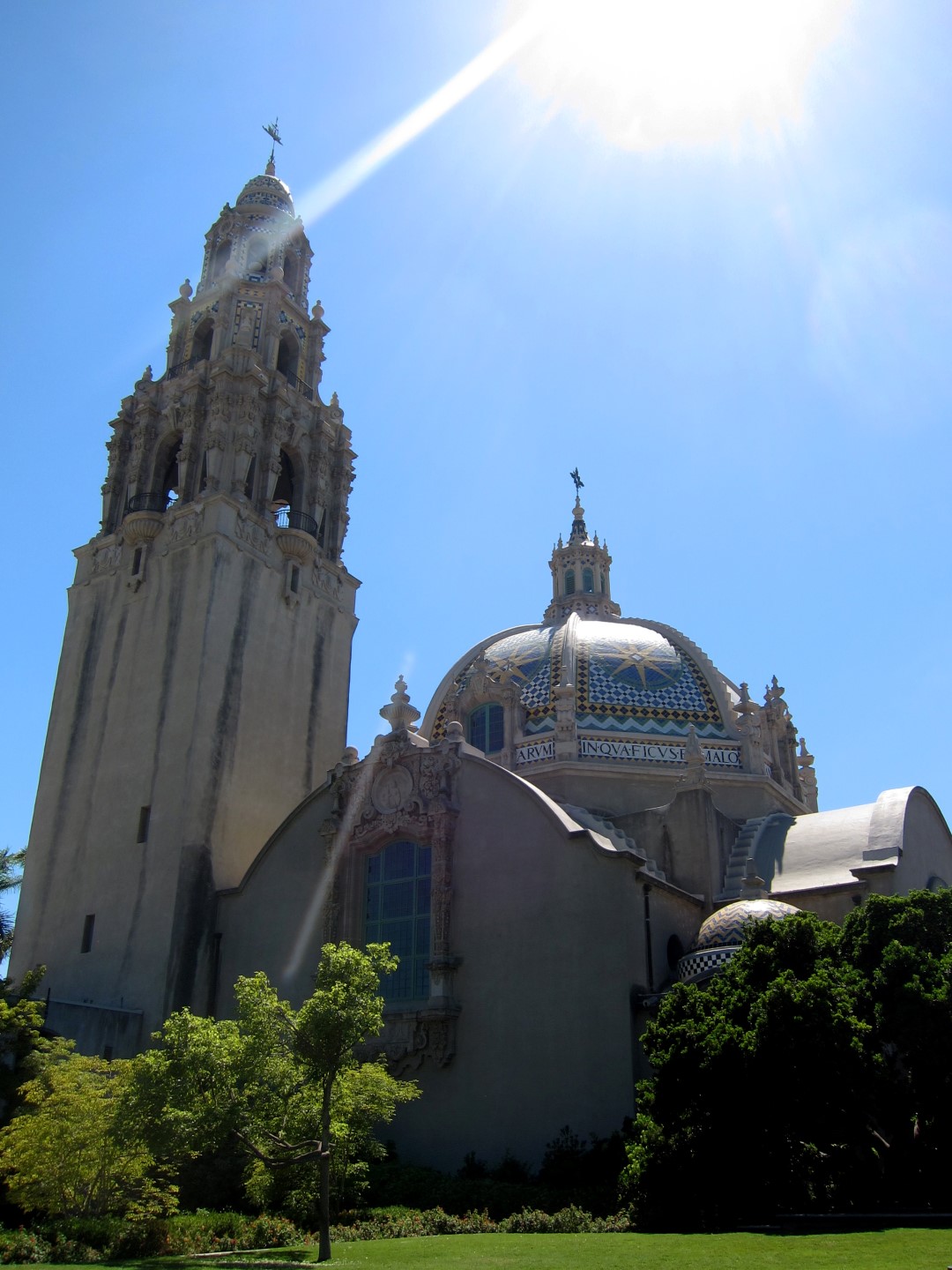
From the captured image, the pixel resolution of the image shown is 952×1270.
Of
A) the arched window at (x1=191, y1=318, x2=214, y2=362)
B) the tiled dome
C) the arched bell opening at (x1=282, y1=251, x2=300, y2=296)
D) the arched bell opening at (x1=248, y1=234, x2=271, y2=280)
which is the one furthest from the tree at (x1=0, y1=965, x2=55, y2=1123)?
the arched bell opening at (x1=282, y1=251, x2=300, y2=296)

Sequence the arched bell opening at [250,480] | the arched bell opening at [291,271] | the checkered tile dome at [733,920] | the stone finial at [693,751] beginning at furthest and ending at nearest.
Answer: the arched bell opening at [291,271] < the arched bell opening at [250,480] < the stone finial at [693,751] < the checkered tile dome at [733,920]

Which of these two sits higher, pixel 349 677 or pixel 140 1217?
pixel 349 677

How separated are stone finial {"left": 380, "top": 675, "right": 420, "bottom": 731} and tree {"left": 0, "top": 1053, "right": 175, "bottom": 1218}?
920cm

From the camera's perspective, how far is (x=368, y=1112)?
13891 mm

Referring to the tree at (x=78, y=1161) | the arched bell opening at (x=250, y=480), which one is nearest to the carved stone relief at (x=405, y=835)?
the tree at (x=78, y=1161)

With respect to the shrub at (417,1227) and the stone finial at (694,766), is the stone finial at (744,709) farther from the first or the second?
the shrub at (417,1227)

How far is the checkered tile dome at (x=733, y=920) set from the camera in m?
18.0

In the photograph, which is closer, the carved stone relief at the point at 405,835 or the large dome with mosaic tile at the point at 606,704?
the carved stone relief at the point at 405,835

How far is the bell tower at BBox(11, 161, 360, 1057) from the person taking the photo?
2270 centimetres

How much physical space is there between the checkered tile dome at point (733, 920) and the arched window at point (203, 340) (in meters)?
20.3

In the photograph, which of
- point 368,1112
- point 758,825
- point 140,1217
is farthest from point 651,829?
point 140,1217

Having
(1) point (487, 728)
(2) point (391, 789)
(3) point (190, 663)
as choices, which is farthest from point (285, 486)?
(2) point (391, 789)

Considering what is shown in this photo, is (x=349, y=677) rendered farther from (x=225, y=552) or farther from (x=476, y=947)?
(x=476, y=947)

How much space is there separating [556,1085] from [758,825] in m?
8.21
